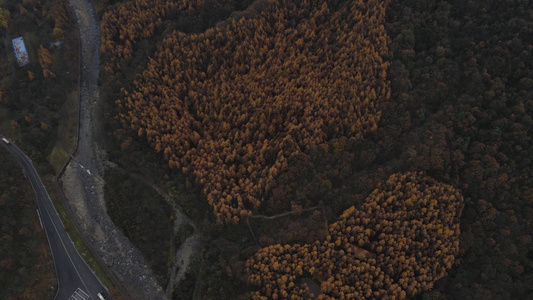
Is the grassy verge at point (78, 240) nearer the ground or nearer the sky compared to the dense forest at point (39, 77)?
nearer the ground

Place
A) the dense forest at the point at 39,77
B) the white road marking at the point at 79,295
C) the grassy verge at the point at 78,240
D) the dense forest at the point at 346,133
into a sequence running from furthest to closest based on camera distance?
the dense forest at the point at 39,77
the grassy verge at the point at 78,240
the white road marking at the point at 79,295
the dense forest at the point at 346,133

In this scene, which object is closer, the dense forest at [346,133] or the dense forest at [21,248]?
the dense forest at [346,133]

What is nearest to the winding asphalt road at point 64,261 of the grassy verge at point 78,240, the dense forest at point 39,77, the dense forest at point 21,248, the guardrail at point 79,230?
the grassy verge at point 78,240

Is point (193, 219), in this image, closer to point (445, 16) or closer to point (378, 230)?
point (378, 230)

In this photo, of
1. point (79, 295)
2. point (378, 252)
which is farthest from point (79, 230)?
point (378, 252)

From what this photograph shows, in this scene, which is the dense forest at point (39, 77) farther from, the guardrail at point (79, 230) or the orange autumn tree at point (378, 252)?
the orange autumn tree at point (378, 252)

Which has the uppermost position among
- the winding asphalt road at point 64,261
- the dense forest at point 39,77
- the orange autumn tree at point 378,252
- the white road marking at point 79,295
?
the dense forest at point 39,77

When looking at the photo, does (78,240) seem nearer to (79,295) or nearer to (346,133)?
(79,295)

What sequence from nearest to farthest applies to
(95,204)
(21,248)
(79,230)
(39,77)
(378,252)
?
1. (378,252)
2. (21,248)
3. (79,230)
4. (95,204)
5. (39,77)
